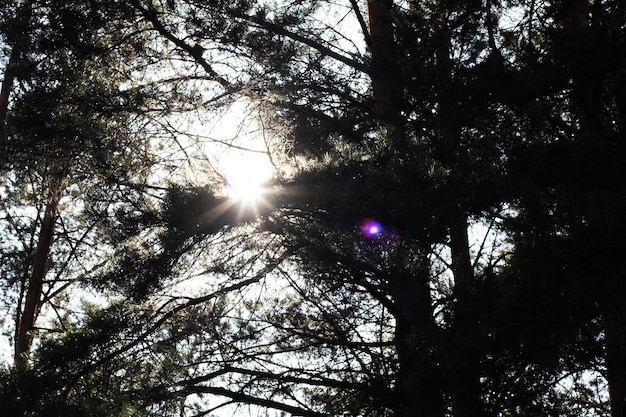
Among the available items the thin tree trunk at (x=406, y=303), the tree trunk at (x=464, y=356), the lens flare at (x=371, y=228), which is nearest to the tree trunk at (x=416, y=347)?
the thin tree trunk at (x=406, y=303)

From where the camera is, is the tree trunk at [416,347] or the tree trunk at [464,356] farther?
the tree trunk at [416,347]

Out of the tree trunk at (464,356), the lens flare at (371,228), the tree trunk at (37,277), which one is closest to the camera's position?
the tree trunk at (464,356)

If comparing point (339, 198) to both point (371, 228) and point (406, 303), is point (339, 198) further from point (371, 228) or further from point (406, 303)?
point (406, 303)

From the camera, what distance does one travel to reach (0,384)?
5.16m

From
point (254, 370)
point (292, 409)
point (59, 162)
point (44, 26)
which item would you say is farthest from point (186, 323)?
point (44, 26)

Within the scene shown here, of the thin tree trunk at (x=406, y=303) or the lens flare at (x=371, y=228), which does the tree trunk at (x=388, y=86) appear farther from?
the lens flare at (x=371, y=228)

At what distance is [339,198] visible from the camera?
5.05m

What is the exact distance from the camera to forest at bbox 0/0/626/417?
15.4ft

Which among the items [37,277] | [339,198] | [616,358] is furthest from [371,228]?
[37,277]

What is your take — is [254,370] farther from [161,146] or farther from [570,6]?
[570,6]

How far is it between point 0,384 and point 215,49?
12.3ft

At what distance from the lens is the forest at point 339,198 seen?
4699 millimetres

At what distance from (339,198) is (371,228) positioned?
0.47 metres

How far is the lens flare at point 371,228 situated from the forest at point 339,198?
0.07 feet
